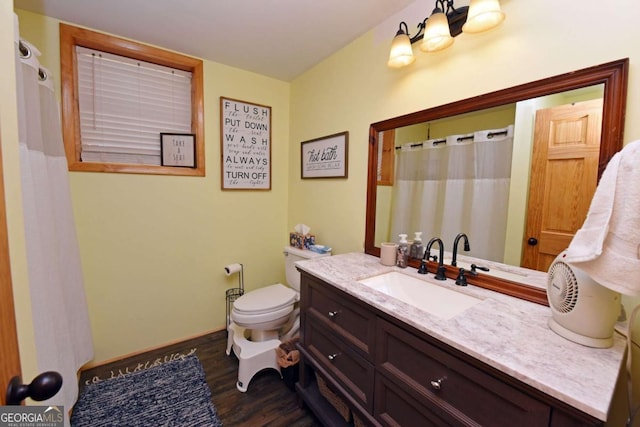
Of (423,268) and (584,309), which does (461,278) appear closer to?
(423,268)

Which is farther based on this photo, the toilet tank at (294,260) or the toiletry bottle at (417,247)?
the toilet tank at (294,260)

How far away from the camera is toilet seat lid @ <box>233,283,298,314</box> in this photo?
5.81 ft

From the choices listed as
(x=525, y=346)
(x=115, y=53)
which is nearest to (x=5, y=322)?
(x=525, y=346)

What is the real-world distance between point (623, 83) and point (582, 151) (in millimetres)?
232

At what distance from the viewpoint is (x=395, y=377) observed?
0.99 metres

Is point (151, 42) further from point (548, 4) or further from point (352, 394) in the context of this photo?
point (352, 394)

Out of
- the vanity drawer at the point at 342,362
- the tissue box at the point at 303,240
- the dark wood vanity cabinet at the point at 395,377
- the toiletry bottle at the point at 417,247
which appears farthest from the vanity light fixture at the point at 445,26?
the vanity drawer at the point at 342,362

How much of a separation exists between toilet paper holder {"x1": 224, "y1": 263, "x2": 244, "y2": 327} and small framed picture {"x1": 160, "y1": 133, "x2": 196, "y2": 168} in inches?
37.2

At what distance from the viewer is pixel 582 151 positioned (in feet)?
3.19

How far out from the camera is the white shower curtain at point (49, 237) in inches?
45.5

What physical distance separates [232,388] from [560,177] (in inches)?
84.0

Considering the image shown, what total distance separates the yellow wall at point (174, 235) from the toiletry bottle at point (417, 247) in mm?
1506

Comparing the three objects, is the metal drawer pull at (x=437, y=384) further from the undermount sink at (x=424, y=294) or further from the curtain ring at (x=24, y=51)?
the curtain ring at (x=24, y=51)

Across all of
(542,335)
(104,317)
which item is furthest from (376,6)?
(104,317)
